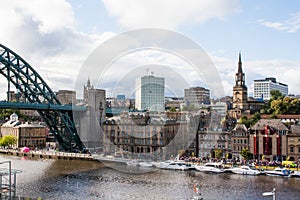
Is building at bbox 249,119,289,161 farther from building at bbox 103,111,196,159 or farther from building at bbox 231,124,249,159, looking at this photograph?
building at bbox 103,111,196,159

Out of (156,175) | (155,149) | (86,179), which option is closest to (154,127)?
(155,149)

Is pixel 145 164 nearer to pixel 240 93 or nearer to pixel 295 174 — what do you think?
pixel 295 174

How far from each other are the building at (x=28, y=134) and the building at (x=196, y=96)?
32.1m

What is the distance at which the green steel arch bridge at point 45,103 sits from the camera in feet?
179

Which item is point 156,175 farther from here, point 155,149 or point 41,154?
point 41,154

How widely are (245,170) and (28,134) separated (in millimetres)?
40993

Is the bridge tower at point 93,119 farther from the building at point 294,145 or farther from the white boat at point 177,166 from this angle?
the building at point 294,145

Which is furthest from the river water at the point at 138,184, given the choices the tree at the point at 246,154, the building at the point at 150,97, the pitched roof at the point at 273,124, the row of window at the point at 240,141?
the building at the point at 150,97

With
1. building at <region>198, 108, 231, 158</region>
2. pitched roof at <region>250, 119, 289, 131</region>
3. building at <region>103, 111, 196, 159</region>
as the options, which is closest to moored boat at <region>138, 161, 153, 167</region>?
building at <region>103, 111, 196, 159</region>

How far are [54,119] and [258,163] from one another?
29617 mm


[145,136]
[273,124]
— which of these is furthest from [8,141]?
[273,124]

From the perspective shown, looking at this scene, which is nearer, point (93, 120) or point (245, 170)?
point (245, 170)

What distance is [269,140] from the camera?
46.7 meters

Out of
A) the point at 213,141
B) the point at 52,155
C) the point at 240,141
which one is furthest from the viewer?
the point at 52,155
